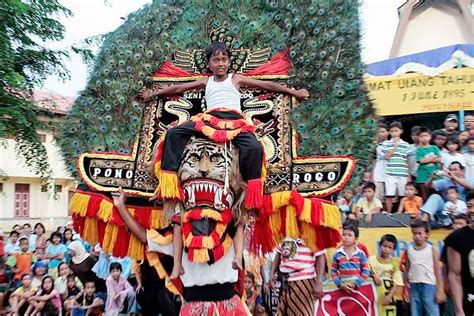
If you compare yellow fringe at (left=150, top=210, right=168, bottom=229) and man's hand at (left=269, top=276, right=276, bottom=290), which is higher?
yellow fringe at (left=150, top=210, right=168, bottom=229)

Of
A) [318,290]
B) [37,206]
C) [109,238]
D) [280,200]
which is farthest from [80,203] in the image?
[37,206]

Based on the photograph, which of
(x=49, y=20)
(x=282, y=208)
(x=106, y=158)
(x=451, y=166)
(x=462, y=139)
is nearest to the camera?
(x=282, y=208)

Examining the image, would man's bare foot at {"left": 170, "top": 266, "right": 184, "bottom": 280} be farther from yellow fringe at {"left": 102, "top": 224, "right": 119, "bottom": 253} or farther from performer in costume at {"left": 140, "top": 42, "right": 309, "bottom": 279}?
yellow fringe at {"left": 102, "top": 224, "right": 119, "bottom": 253}

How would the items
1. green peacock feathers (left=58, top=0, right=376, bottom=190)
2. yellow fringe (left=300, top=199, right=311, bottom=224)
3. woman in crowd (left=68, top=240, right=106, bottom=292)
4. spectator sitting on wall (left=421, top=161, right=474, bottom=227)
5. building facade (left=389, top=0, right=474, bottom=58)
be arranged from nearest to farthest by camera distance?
yellow fringe (left=300, top=199, right=311, bottom=224)
green peacock feathers (left=58, top=0, right=376, bottom=190)
spectator sitting on wall (left=421, top=161, right=474, bottom=227)
woman in crowd (left=68, top=240, right=106, bottom=292)
building facade (left=389, top=0, right=474, bottom=58)

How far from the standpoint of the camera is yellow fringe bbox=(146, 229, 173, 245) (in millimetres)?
4711

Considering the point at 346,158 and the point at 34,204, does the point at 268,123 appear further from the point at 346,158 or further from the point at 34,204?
the point at 34,204

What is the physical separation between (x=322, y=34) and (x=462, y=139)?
143 inches

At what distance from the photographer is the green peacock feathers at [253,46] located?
4750 millimetres

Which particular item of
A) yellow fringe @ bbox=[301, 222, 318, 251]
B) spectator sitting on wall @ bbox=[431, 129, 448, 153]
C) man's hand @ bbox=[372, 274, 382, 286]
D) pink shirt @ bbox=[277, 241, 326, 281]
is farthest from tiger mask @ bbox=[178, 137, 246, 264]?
spectator sitting on wall @ bbox=[431, 129, 448, 153]

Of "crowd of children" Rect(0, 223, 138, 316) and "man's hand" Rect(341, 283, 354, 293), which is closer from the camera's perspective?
"man's hand" Rect(341, 283, 354, 293)

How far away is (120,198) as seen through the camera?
4.86 meters

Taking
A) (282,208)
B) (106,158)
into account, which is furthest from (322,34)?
(106,158)

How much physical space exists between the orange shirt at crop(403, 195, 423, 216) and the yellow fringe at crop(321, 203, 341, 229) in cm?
309

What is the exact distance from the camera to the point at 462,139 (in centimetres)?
777
